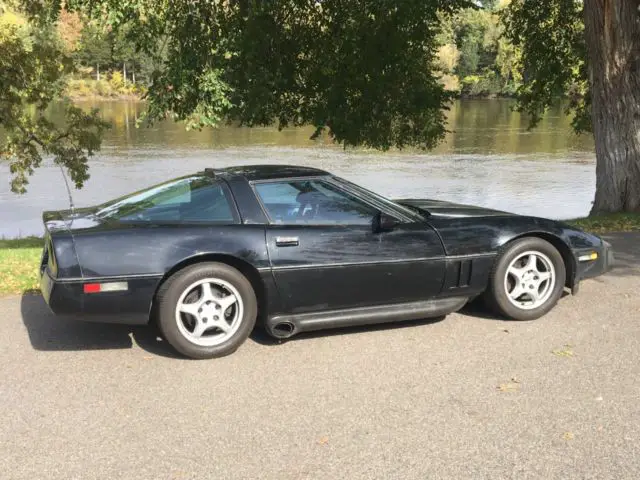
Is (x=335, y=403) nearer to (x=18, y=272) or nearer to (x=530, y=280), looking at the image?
(x=530, y=280)

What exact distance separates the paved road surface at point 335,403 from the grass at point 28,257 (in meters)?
0.90

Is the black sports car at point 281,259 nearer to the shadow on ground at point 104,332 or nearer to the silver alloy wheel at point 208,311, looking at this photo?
the silver alloy wheel at point 208,311

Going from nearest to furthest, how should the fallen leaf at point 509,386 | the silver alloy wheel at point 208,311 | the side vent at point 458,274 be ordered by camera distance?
the fallen leaf at point 509,386 < the silver alloy wheel at point 208,311 < the side vent at point 458,274

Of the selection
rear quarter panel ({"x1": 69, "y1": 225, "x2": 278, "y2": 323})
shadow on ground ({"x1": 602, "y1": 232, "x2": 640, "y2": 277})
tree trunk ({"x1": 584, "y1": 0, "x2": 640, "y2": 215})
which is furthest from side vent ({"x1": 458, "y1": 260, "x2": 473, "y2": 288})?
tree trunk ({"x1": 584, "y1": 0, "x2": 640, "y2": 215})

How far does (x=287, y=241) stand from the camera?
15.5ft

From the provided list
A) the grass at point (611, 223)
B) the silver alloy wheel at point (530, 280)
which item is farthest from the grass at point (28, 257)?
the silver alloy wheel at point (530, 280)

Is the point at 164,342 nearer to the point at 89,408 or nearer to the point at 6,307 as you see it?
the point at 89,408

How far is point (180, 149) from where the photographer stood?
35469mm

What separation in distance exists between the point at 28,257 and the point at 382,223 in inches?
171

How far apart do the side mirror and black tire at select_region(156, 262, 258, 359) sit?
992 millimetres

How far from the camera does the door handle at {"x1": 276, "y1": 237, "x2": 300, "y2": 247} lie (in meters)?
4.71

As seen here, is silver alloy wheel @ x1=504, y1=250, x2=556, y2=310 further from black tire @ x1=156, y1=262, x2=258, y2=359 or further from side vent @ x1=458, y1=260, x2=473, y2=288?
black tire @ x1=156, y1=262, x2=258, y2=359

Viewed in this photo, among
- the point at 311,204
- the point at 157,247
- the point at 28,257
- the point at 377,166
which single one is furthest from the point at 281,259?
the point at 377,166

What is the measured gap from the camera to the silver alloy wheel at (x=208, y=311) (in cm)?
454
